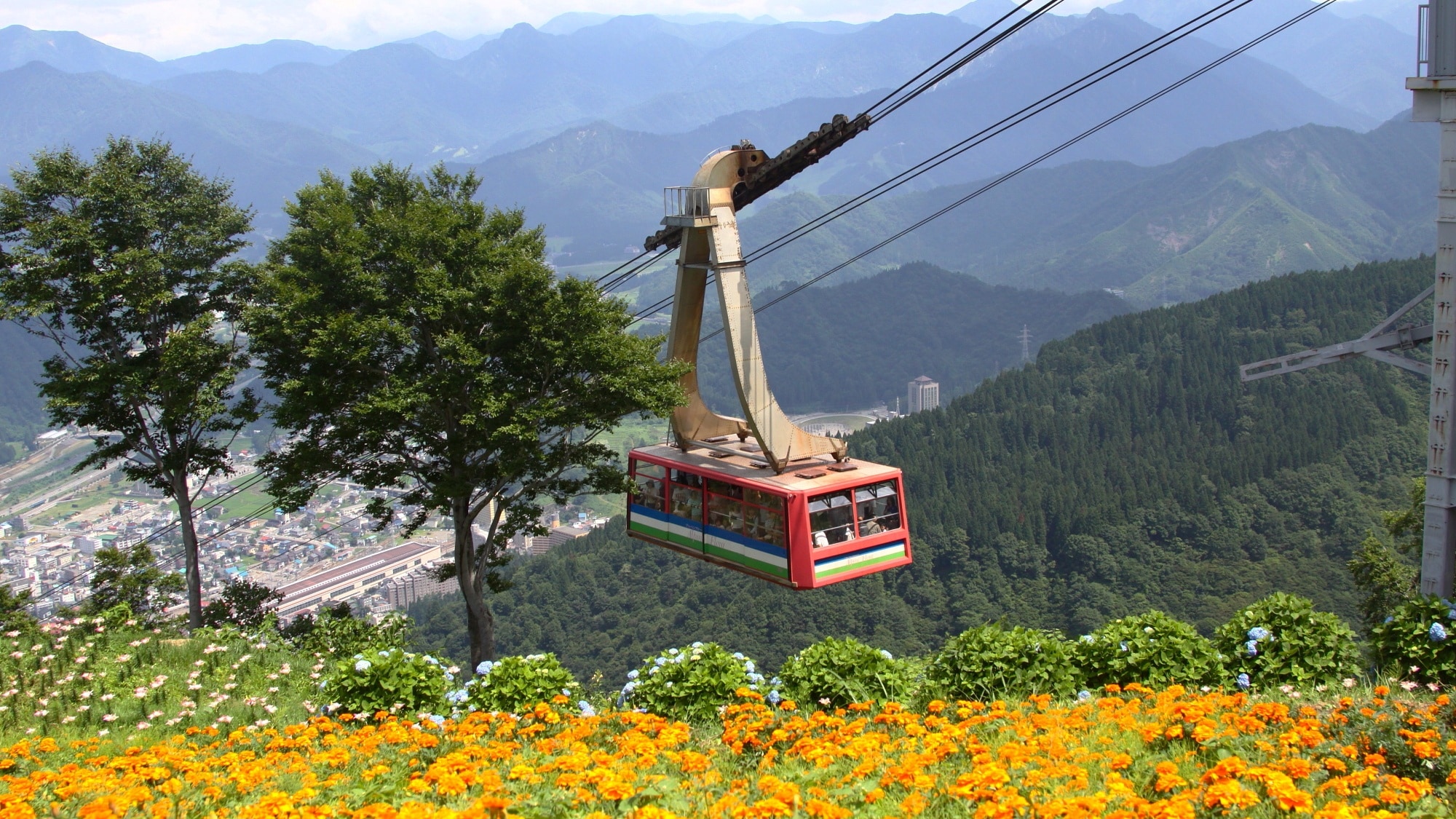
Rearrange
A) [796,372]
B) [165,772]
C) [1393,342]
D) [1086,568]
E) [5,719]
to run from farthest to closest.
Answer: [796,372] < [1086,568] < [1393,342] < [5,719] < [165,772]

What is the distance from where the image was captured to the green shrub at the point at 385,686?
9797 mm

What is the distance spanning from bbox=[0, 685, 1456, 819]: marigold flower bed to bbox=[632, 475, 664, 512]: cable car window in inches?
305

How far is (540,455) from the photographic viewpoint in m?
14.7

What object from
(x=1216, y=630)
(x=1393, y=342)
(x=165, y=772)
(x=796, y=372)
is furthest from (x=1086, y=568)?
(x=796, y=372)

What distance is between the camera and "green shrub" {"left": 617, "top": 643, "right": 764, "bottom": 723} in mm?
9375

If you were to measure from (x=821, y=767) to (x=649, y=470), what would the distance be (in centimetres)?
1002

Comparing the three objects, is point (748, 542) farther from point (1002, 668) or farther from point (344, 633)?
point (1002, 668)

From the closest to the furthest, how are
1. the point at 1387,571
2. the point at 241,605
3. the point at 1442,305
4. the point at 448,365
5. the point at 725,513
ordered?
the point at 1442,305 < the point at 448,365 < the point at 725,513 < the point at 241,605 < the point at 1387,571

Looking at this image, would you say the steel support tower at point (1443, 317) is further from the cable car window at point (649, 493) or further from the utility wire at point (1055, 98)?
the cable car window at point (649, 493)

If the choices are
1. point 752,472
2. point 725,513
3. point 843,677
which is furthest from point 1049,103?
point 843,677

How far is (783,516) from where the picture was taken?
14273 mm

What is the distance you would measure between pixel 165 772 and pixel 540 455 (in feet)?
26.2

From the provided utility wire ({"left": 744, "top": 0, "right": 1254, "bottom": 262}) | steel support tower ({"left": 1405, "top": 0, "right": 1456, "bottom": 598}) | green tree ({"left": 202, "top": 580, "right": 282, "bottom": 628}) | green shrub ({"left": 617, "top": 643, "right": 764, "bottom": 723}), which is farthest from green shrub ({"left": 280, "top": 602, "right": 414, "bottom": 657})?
steel support tower ({"left": 1405, "top": 0, "right": 1456, "bottom": 598})

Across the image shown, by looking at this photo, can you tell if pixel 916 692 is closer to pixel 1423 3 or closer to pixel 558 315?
pixel 558 315
